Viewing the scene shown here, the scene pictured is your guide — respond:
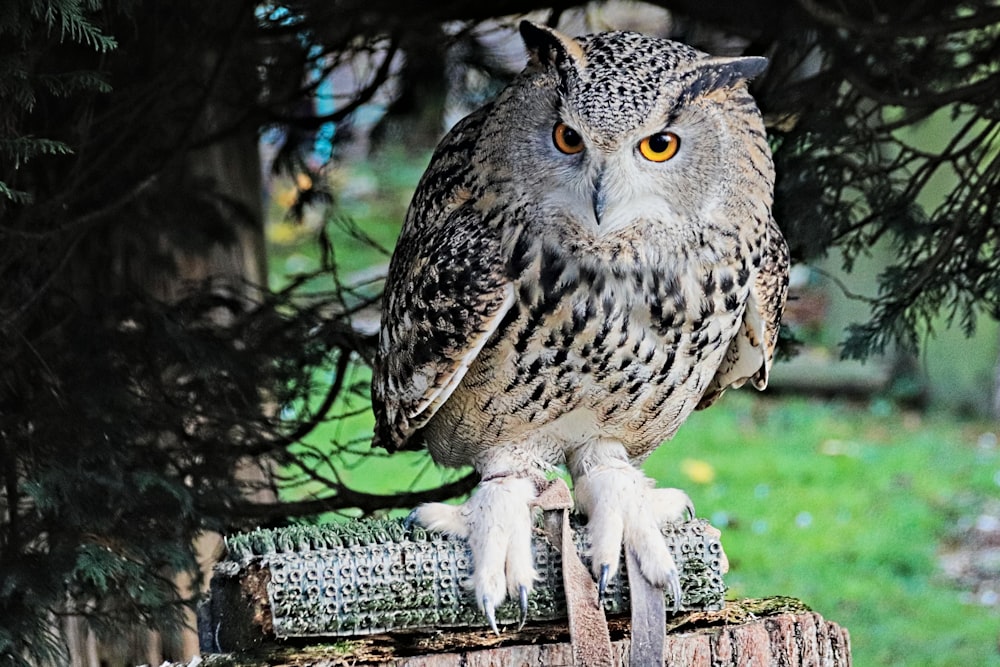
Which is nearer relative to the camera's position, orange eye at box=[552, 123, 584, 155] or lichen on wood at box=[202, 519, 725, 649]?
lichen on wood at box=[202, 519, 725, 649]

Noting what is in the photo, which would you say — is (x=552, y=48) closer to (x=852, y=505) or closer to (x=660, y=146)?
(x=660, y=146)

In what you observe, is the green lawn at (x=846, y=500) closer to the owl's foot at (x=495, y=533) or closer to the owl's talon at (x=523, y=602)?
the owl's foot at (x=495, y=533)

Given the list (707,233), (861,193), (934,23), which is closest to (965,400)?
(861,193)

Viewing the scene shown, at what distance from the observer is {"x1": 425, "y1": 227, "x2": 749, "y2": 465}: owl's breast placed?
78.0 inches

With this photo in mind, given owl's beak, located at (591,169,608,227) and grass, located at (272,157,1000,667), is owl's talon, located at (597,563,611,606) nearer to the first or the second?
owl's beak, located at (591,169,608,227)

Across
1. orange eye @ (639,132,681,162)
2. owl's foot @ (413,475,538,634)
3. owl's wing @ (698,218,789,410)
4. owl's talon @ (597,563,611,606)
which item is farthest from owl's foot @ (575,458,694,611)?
orange eye @ (639,132,681,162)

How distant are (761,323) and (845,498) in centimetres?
380

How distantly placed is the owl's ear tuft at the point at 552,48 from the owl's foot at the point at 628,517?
736 mm

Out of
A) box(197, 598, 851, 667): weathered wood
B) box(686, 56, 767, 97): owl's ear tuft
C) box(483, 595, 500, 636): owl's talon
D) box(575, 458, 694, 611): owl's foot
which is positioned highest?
box(686, 56, 767, 97): owl's ear tuft

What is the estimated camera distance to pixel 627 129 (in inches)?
70.9

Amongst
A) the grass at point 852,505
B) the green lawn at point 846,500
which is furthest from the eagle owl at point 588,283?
the grass at point 852,505

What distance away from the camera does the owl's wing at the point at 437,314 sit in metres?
2.01

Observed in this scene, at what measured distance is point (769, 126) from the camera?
264 cm

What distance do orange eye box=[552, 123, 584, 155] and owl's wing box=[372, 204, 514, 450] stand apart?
0.21 metres
